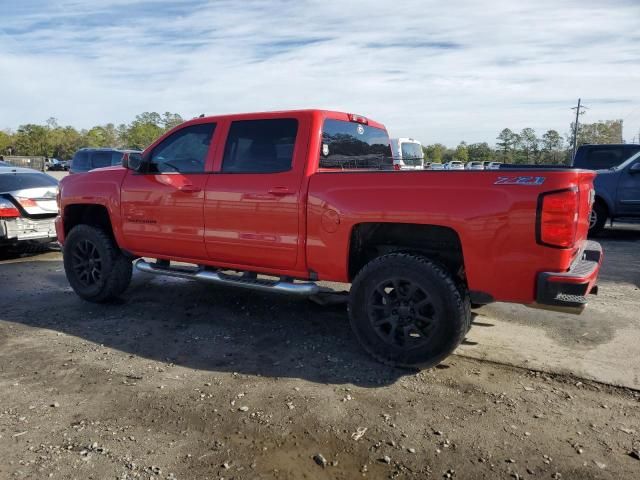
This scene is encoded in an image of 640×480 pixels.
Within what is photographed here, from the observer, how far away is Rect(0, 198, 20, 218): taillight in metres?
8.03

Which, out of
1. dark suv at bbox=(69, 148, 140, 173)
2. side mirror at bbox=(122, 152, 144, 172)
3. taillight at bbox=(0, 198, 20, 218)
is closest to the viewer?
side mirror at bbox=(122, 152, 144, 172)

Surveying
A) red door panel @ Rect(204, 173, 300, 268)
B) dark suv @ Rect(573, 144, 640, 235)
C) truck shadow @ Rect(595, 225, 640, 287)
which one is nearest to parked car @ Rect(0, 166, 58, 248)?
red door panel @ Rect(204, 173, 300, 268)

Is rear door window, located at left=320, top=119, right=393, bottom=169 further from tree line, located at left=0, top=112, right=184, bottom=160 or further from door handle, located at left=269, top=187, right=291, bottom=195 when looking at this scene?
tree line, located at left=0, top=112, right=184, bottom=160

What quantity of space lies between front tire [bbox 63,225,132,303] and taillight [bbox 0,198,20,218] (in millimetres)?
2914

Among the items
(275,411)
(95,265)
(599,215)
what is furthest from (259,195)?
(599,215)

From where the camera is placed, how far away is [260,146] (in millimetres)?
4797

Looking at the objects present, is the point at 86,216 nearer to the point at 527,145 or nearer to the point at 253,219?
the point at 253,219

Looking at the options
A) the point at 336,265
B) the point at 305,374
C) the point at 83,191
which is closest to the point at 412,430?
the point at 305,374

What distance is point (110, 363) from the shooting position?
13.6ft

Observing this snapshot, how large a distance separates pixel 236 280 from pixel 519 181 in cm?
262

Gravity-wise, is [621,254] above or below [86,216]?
below

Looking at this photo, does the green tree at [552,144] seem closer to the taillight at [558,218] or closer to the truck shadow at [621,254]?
the truck shadow at [621,254]

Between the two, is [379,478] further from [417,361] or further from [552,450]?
[417,361]

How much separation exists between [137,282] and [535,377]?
4994 mm
